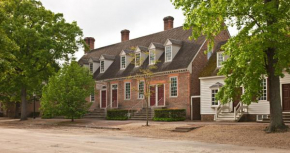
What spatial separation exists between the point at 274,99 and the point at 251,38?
3.28m

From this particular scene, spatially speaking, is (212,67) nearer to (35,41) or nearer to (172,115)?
(172,115)

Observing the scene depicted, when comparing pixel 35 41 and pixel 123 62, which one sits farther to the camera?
pixel 123 62

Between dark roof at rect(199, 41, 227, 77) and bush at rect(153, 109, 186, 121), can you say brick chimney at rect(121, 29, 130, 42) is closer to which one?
dark roof at rect(199, 41, 227, 77)

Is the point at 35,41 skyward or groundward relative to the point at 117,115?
skyward

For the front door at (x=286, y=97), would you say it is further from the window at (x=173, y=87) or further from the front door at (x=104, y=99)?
the front door at (x=104, y=99)

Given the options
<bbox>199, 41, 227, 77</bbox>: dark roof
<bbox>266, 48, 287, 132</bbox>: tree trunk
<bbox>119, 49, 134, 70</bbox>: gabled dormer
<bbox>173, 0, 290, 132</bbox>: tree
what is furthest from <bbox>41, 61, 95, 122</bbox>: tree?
<bbox>266, 48, 287, 132</bbox>: tree trunk

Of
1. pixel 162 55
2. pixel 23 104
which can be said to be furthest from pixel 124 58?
pixel 23 104

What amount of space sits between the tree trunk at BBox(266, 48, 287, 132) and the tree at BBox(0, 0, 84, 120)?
21770mm

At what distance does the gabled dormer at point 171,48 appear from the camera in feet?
109

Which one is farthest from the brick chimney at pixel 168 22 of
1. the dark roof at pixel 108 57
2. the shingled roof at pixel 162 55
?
the dark roof at pixel 108 57

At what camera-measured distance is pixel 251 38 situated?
1708 centimetres

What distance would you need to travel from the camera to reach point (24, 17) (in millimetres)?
34812

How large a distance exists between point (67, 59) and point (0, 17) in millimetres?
20127

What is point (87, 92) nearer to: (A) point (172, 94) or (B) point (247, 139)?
(A) point (172, 94)
